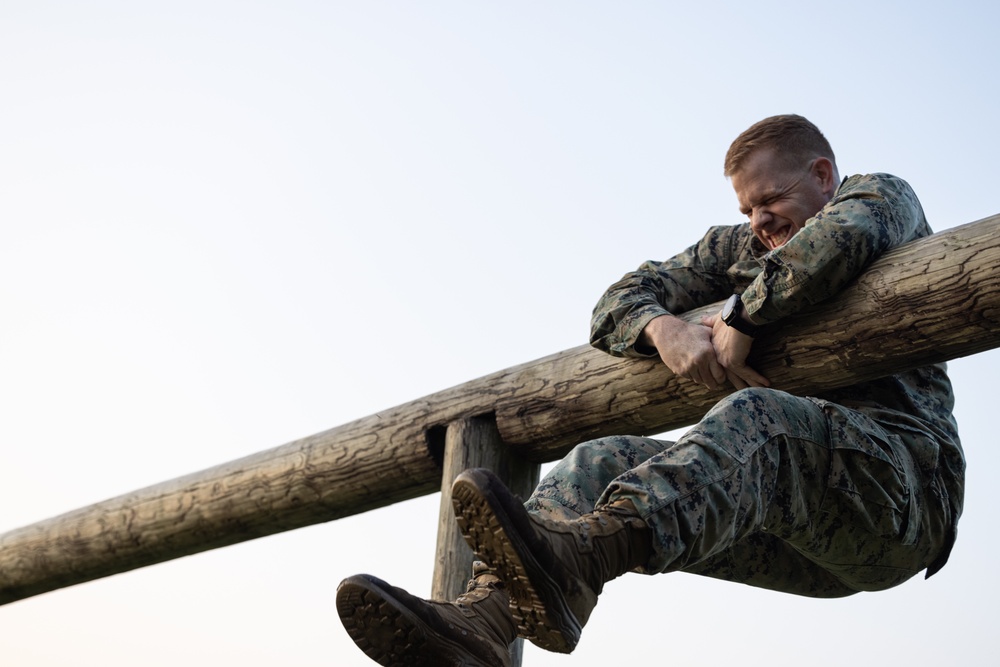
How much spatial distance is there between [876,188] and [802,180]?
324 millimetres

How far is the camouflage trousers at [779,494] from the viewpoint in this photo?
6.65ft

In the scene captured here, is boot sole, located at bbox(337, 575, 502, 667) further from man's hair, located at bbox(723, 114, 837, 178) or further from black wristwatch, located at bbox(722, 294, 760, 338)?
man's hair, located at bbox(723, 114, 837, 178)

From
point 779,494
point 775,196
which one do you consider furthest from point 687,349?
point 779,494

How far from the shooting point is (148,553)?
13.6ft

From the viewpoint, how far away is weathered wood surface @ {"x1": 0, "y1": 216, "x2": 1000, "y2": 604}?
2545 millimetres

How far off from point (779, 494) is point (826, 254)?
2.00 feet

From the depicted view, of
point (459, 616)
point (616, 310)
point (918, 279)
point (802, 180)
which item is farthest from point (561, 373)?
point (459, 616)

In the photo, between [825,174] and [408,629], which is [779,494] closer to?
[408,629]

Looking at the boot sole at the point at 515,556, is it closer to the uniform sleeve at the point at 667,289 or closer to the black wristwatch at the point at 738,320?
the black wristwatch at the point at 738,320

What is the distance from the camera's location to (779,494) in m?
2.26

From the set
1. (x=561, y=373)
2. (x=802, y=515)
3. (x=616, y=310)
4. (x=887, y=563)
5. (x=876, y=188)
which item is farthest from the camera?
(x=561, y=373)

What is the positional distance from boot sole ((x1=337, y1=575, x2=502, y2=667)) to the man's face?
152cm

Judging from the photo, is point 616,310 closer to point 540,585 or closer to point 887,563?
point 887,563

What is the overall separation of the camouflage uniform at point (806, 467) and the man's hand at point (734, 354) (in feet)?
0.31
